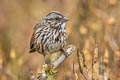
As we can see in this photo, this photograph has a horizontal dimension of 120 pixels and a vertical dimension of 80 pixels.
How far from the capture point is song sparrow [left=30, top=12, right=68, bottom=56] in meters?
5.24

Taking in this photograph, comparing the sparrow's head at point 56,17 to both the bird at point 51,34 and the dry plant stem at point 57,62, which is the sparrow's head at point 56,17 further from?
the dry plant stem at point 57,62

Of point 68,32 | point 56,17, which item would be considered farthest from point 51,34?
point 68,32

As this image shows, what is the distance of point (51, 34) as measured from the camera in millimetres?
5340

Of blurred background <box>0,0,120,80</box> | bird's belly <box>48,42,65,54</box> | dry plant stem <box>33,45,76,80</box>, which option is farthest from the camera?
blurred background <box>0,0,120,80</box>

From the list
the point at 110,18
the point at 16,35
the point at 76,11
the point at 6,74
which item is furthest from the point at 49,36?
the point at 16,35

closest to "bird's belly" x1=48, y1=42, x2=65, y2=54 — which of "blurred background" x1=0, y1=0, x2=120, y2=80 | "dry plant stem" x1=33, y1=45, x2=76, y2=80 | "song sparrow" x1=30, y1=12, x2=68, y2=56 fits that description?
"song sparrow" x1=30, y1=12, x2=68, y2=56

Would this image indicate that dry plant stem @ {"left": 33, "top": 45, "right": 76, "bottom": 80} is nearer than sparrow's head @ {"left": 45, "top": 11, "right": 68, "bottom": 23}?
Yes

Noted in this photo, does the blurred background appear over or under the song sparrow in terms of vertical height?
under

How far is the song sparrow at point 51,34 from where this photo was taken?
5238 mm

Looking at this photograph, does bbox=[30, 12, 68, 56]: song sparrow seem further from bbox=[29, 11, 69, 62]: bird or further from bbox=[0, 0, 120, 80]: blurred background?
bbox=[0, 0, 120, 80]: blurred background

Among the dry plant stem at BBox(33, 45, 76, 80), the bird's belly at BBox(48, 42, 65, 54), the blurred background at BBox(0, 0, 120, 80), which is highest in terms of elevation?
the dry plant stem at BBox(33, 45, 76, 80)

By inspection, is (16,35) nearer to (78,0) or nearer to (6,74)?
(78,0)

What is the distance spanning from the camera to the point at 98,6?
686 cm

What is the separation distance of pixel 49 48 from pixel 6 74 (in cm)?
48
